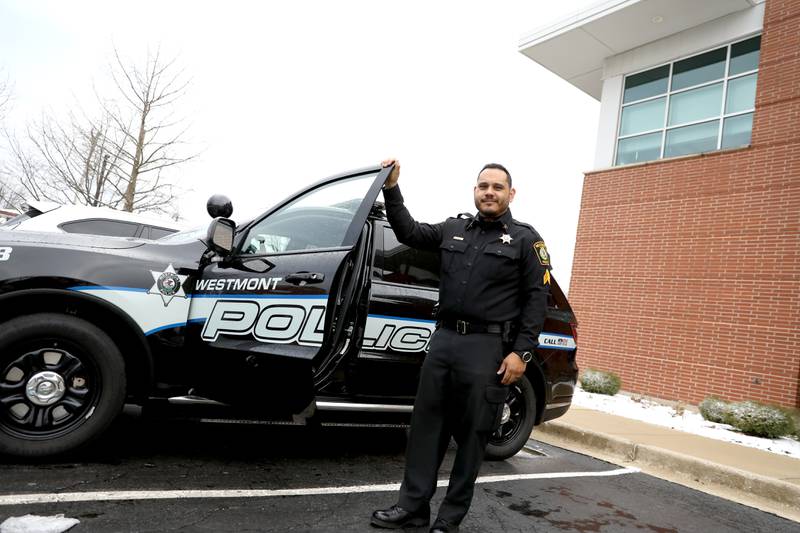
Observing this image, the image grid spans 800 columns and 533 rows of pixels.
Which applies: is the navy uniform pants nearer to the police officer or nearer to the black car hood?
the police officer

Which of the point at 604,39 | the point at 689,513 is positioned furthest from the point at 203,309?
the point at 604,39

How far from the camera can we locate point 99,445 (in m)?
3.55

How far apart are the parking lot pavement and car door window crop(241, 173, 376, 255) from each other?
1.38 m

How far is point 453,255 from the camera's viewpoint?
119 inches

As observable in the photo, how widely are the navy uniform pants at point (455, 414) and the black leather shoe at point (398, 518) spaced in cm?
3

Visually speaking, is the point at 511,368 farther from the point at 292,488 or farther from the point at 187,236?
the point at 187,236

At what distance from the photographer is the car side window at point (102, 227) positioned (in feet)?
22.0

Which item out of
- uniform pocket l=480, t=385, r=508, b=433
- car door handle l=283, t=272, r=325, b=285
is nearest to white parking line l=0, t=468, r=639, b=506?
uniform pocket l=480, t=385, r=508, b=433

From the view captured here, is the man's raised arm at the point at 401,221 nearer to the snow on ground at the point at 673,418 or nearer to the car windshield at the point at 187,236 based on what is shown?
the car windshield at the point at 187,236

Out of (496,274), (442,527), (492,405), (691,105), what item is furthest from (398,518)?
(691,105)

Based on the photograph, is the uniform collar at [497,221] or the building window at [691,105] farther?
the building window at [691,105]

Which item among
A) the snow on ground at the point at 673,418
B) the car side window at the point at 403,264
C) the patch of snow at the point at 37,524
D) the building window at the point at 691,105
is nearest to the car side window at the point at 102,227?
the car side window at the point at 403,264

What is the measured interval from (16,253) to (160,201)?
14817 mm

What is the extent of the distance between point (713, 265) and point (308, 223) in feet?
26.2
